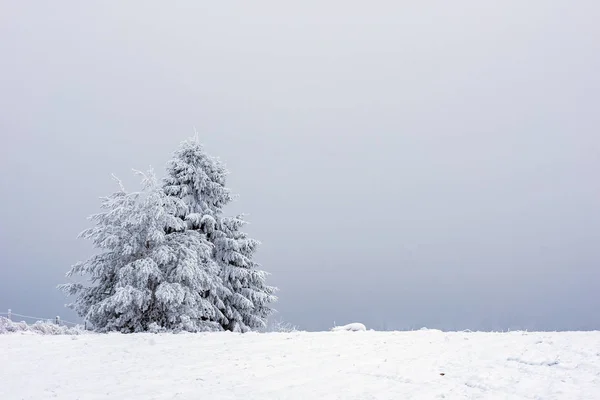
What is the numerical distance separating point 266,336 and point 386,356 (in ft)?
18.2

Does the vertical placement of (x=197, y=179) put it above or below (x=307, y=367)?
above

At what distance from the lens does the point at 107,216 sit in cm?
1972

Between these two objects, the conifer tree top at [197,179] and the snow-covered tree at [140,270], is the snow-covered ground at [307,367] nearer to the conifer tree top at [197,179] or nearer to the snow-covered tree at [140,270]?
the snow-covered tree at [140,270]

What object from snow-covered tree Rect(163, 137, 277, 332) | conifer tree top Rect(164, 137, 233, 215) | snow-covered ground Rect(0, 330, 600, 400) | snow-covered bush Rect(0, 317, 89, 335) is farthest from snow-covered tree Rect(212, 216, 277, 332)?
snow-covered ground Rect(0, 330, 600, 400)

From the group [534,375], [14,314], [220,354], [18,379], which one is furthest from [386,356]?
[14,314]

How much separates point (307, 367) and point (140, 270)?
10.3 metres

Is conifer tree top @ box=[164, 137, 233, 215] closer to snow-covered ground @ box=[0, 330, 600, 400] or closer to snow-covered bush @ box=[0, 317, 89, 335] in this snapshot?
snow-covered bush @ box=[0, 317, 89, 335]

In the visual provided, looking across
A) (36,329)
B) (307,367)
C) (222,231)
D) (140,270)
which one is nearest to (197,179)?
(222,231)

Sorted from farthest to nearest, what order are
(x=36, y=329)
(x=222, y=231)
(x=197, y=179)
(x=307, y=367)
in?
1. (x=222, y=231)
2. (x=197, y=179)
3. (x=36, y=329)
4. (x=307, y=367)

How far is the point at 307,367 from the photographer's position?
1114 centimetres

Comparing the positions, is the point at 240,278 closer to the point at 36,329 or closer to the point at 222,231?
the point at 222,231

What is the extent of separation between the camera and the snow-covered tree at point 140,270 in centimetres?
1886

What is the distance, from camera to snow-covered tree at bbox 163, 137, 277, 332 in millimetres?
24562

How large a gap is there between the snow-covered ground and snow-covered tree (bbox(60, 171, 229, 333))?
3575 mm
